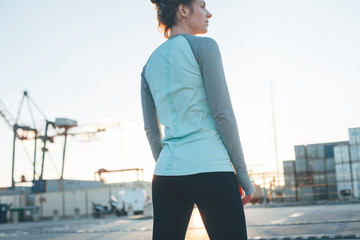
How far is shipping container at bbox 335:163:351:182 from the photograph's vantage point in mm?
27125

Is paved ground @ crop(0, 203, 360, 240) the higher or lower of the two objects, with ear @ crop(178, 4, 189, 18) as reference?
lower

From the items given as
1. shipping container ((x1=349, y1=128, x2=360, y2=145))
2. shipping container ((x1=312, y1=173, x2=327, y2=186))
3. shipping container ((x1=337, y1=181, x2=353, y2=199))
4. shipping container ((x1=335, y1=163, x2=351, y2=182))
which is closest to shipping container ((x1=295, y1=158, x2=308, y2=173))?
shipping container ((x1=312, y1=173, x2=327, y2=186))

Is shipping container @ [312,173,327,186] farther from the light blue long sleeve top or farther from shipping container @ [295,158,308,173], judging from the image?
the light blue long sleeve top

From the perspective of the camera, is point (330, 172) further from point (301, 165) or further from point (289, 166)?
point (289, 166)

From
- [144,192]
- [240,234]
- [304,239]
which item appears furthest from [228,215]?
[144,192]

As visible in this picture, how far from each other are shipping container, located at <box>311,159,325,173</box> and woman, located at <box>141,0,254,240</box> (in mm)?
29862

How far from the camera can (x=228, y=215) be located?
140 centimetres

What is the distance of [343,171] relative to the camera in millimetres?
27250

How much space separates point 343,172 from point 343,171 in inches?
2.4

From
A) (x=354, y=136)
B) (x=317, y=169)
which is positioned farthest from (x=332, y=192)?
(x=354, y=136)

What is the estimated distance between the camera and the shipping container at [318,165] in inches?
1173

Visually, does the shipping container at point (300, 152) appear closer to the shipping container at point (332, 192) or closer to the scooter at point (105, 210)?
the shipping container at point (332, 192)

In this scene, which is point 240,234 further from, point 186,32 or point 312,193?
point 312,193

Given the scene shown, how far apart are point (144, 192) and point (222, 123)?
93.9 feet
